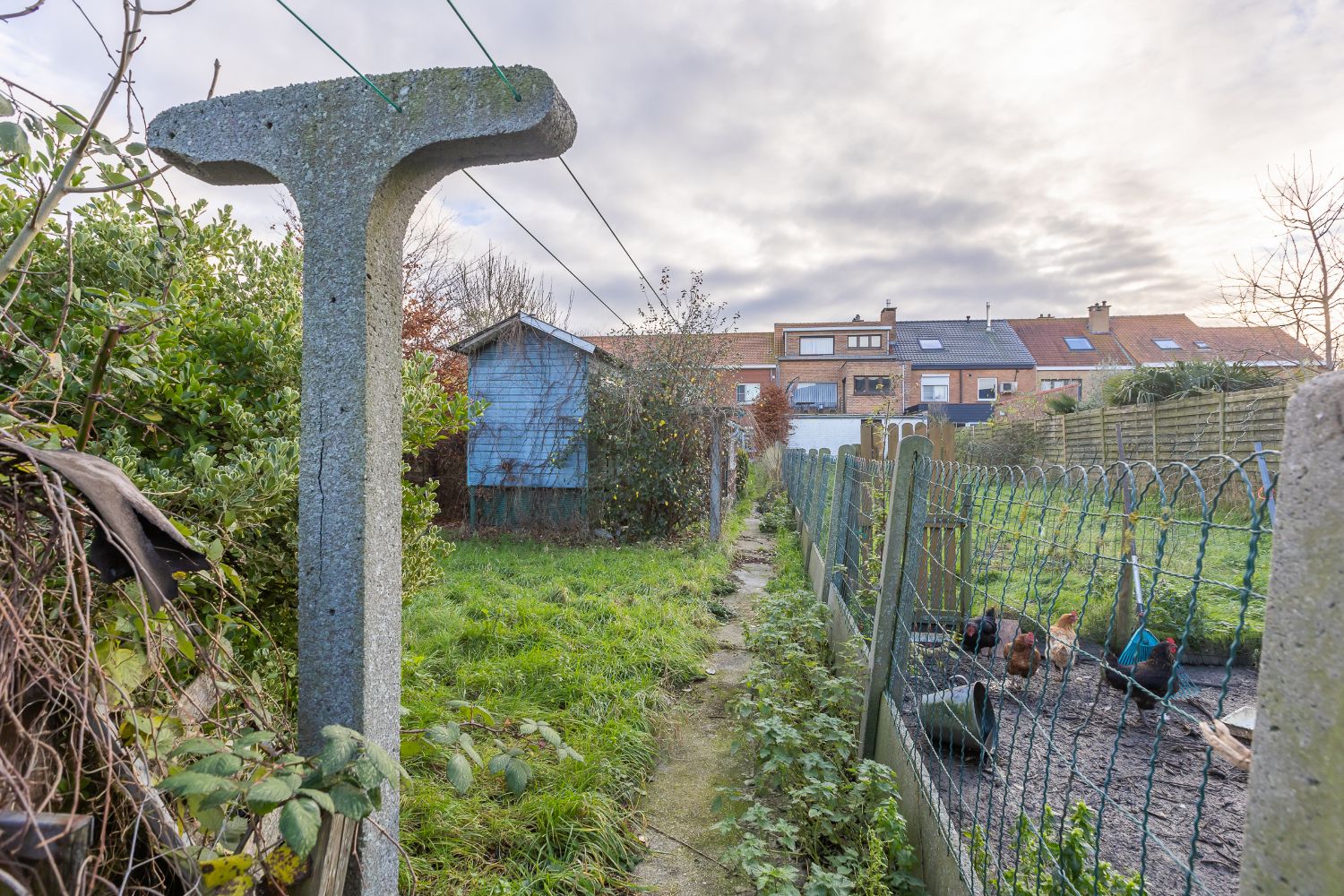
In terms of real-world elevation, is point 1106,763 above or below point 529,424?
below

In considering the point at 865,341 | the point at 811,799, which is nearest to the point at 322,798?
the point at 811,799

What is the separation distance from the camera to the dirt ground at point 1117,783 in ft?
6.91

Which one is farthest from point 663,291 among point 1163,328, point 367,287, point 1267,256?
point 1163,328

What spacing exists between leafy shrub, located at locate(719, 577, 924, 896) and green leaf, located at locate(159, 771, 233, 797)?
1.48 meters

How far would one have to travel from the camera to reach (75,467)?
42.0 inches

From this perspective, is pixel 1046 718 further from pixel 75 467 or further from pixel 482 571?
pixel 482 571

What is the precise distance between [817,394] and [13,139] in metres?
34.0

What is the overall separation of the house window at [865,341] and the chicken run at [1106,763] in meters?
31.9

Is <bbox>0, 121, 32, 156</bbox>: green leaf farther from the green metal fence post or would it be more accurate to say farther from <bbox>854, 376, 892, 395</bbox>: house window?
<bbox>854, 376, 892, 395</bbox>: house window

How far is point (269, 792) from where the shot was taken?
1119 millimetres

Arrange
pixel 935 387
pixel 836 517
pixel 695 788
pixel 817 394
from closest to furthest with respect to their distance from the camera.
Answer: pixel 695 788, pixel 836 517, pixel 935 387, pixel 817 394

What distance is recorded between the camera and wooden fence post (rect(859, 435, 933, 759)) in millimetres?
2605

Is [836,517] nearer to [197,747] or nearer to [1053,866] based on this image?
[1053,866]

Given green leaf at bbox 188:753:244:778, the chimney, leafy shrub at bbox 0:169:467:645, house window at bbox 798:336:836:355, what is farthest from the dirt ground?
the chimney
